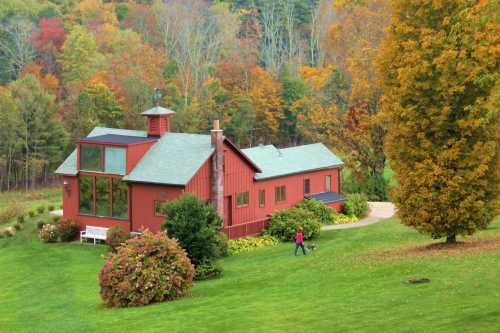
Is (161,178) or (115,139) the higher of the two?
(115,139)

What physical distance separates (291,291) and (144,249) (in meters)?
5.51

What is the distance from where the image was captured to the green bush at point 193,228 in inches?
1507

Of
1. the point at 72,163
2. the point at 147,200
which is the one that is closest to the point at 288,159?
the point at 147,200

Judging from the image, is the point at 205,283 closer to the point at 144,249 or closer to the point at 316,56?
the point at 144,249

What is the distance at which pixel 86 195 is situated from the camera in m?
49.3

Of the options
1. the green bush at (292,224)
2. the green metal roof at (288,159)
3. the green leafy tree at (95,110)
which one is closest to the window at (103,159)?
the green metal roof at (288,159)

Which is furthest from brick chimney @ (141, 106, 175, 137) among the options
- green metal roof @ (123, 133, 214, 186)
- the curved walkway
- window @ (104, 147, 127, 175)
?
the curved walkway

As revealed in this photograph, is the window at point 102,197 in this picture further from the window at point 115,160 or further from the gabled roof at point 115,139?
the gabled roof at point 115,139

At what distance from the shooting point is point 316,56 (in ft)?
387

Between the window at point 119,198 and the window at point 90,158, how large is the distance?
1278 millimetres

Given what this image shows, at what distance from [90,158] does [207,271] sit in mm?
13146

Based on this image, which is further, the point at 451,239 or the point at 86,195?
the point at 86,195

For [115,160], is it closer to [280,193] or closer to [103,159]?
[103,159]

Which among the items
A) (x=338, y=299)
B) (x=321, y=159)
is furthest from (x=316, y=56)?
(x=338, y=299)
